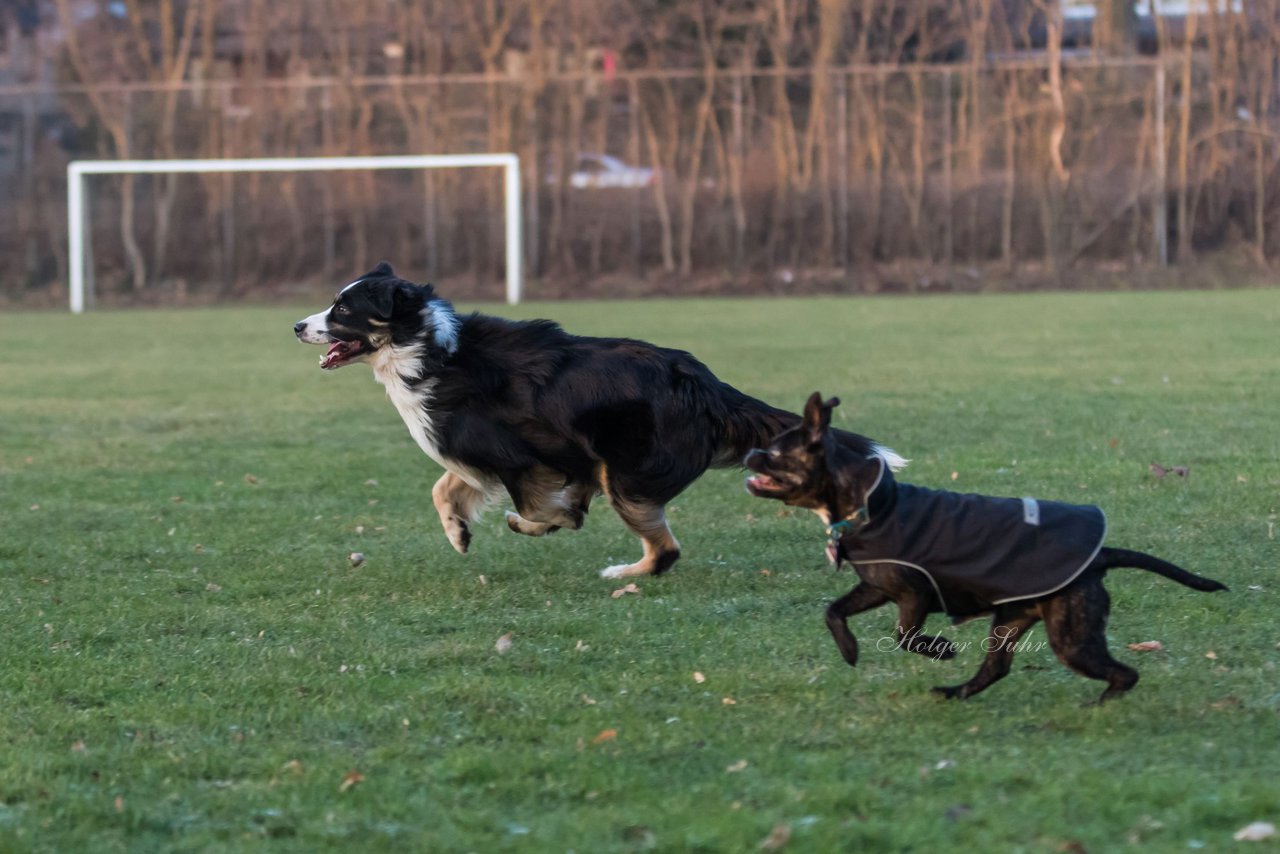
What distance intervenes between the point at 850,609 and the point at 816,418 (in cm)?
62

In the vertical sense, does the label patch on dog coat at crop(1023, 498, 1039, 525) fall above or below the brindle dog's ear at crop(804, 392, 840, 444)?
below

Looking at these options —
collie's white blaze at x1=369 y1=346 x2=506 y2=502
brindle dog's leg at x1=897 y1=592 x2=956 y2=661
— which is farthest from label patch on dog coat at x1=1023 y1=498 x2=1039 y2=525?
collie's white blaze at x1=369 y1=346 x2=506 y2=502

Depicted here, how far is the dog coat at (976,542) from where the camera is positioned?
14.6 feet

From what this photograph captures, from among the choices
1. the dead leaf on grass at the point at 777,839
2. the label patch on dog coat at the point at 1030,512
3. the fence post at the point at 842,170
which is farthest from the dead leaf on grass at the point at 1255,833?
the fence post at the point at 842,170

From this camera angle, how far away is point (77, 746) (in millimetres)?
4461

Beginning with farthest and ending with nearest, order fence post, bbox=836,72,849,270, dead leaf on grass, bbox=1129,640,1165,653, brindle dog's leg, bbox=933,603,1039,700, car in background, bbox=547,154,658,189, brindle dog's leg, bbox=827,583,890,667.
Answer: car in background, bbox=547,154,658,189 → fence post, bbox=836,72,849,270 → dead leaf on grass, bbox=1129,640,1165,653 → brindle dog's leg, bbox=827,583,890,667 → brindle dog's leg, bbox=933,603,1039,700

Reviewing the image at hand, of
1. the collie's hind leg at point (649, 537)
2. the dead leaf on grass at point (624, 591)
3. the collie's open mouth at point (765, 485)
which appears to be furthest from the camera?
the collie's hind leg at point (649, 537)

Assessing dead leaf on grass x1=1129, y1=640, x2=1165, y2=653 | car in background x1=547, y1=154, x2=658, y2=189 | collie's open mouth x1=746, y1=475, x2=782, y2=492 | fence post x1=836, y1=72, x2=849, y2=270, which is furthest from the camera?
car in background x1=547, y1=154, x2=658, y2=189

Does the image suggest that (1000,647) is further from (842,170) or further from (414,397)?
(842,170)

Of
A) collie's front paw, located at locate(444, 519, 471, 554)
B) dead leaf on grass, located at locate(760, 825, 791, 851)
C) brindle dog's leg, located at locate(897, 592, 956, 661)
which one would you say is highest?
brindle dog's leg, located at locate(897, 592, 956, 661)

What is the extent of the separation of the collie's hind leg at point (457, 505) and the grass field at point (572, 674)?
14 cm

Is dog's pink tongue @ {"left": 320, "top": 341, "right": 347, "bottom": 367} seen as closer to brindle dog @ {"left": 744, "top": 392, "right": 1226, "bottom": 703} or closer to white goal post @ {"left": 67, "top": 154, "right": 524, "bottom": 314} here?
brindle dog @ {"left": 744, "top": 392, "right": 1226, "bottom": 703}

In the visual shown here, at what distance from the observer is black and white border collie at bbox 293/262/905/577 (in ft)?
22.4

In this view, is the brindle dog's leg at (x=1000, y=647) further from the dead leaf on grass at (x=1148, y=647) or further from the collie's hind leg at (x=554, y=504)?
the collie's hind leg at (x=554, y=504)
